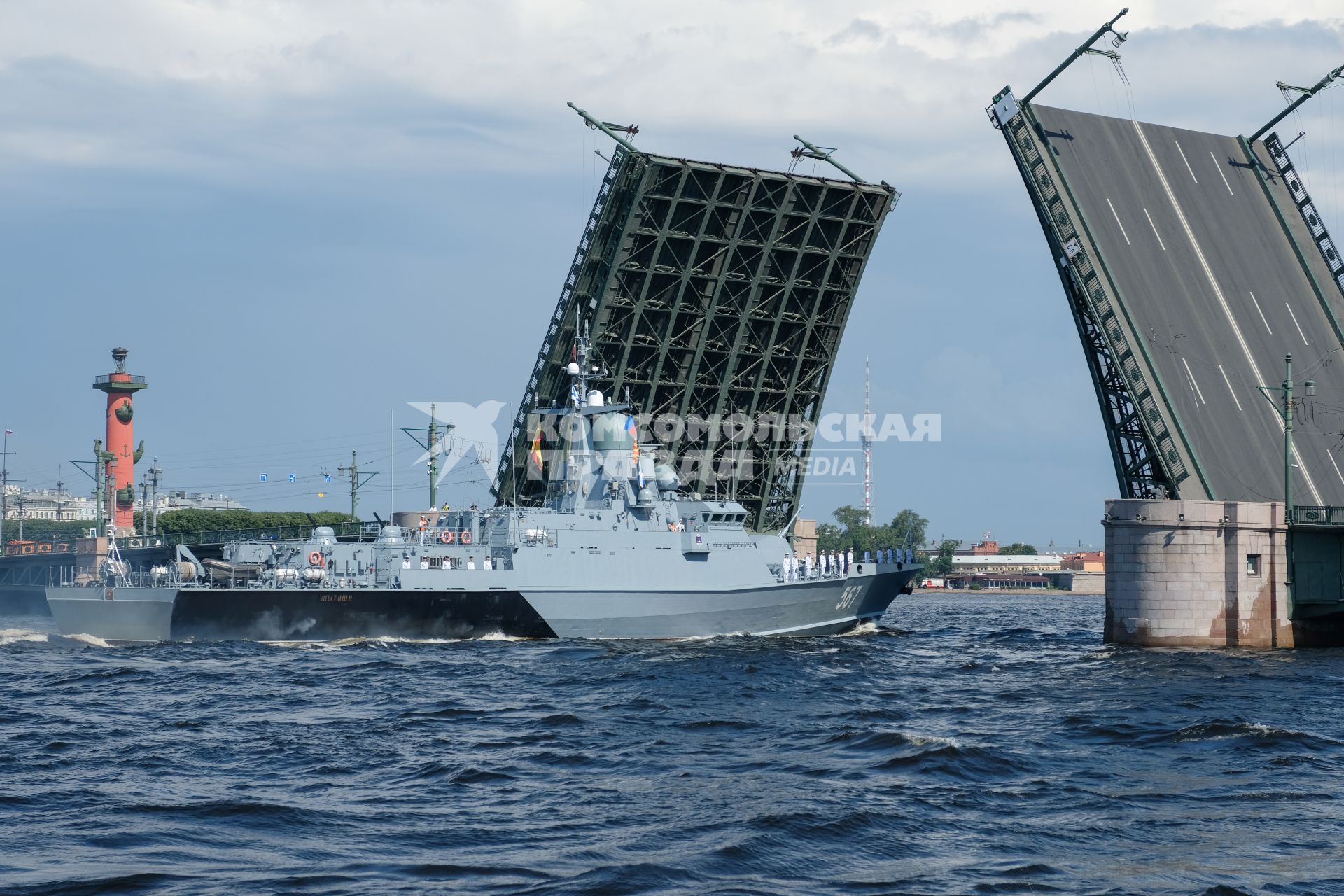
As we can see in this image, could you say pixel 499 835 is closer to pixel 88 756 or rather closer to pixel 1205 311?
pixel 88 756

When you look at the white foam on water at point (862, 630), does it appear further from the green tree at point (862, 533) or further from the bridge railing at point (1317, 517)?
the green tree at point (862, 533)

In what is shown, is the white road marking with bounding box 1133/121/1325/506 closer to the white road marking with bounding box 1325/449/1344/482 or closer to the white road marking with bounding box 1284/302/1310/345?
the white road marking with bounding box 1325/449/1344/482

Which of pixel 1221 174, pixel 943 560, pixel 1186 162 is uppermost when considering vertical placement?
pixel 1186 162

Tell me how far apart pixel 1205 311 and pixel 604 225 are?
11.8 metres

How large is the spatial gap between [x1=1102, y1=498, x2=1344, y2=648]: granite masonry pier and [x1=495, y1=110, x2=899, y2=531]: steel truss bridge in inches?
339

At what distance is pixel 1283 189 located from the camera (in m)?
29.6

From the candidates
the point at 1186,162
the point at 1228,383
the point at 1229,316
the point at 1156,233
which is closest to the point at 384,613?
the point at 1156,233

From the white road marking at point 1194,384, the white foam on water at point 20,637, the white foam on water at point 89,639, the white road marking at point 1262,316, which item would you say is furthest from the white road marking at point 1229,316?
the white foam on water at point 20,637

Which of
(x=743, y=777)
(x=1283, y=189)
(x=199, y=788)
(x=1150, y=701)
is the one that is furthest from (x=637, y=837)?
(x=1283, y=189)

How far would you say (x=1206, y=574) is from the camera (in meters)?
25.1

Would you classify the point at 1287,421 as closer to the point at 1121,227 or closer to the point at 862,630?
the point at 1121,227

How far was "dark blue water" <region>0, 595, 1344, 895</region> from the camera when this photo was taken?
9836 millimetres

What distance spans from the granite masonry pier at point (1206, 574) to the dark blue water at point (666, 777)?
170cm

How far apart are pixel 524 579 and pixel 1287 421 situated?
14364 mm
